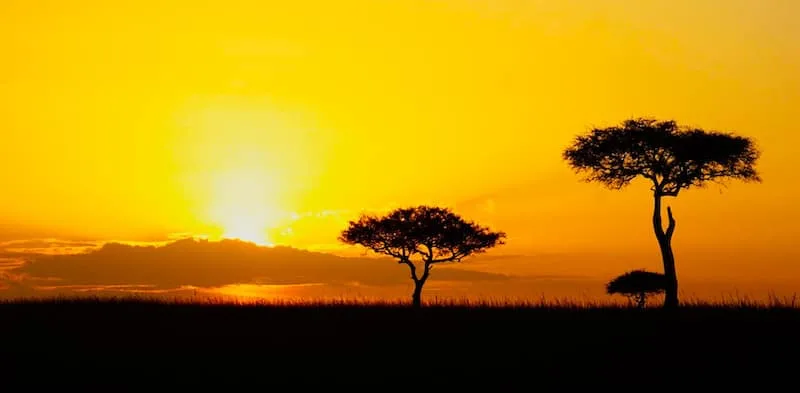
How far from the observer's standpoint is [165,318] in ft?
108

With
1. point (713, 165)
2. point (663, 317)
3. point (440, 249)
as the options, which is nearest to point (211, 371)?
point (663, 317)

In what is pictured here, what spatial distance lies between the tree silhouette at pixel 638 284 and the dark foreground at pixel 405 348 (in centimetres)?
5001

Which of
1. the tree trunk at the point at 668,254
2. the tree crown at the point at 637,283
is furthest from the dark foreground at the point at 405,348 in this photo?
the tree crown at the point at 637,283

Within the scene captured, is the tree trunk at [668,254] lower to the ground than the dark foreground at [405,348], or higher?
higher

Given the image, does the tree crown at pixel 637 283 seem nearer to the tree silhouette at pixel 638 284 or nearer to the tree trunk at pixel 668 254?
the tree silhouette at pixel 638 284

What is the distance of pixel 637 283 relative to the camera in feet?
274

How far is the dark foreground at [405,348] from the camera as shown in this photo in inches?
792

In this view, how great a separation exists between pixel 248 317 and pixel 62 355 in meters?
10.1

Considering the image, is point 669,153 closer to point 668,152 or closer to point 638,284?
point 668,152

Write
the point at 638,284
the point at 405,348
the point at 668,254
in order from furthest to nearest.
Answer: the point at 638,284, the point at 668,254, the point at 405,348

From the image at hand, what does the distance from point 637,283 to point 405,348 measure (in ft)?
209

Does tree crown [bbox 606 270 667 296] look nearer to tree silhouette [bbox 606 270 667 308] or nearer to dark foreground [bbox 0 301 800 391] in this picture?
tree silhouette [bbox 606 270 667 308]

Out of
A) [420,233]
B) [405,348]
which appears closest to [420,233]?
[420,233]

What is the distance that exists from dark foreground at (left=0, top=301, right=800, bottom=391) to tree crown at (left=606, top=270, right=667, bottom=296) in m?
50.0
